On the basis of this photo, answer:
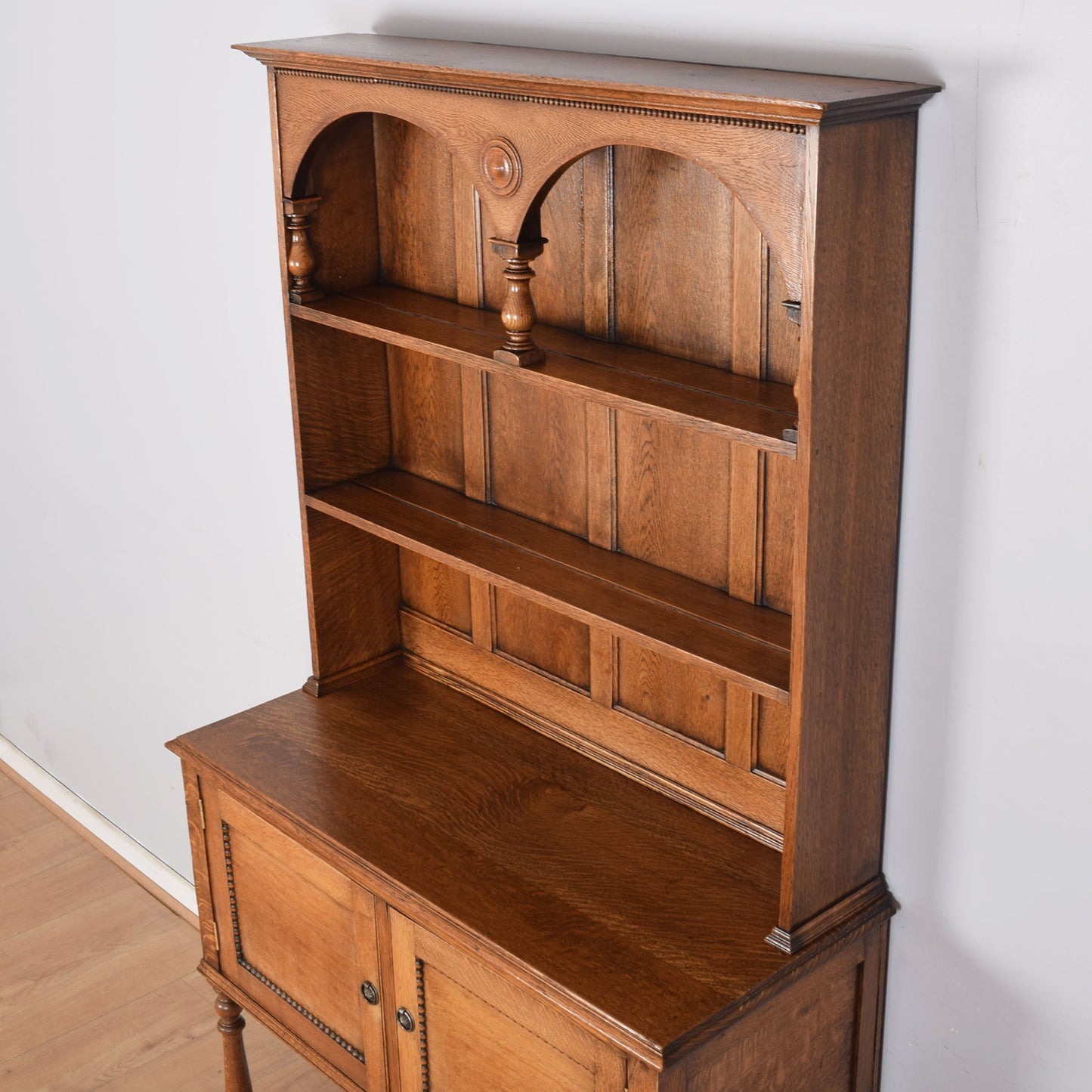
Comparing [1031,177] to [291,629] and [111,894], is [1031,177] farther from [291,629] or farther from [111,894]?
[111,894]

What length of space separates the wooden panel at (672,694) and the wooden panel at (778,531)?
0.18m

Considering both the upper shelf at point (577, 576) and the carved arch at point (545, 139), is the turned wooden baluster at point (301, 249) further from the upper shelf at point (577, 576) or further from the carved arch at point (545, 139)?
the upper shelf at point (577, 576)

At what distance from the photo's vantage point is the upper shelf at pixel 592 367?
1.53 meters

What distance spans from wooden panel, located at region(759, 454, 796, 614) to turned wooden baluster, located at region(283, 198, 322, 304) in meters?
0.77

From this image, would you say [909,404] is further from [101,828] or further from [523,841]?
[101,828]

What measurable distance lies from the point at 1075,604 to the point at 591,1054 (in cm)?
77

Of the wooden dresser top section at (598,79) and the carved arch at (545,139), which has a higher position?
the wooden dresser top section at (598,79)

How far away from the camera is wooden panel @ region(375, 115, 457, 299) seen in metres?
2.02

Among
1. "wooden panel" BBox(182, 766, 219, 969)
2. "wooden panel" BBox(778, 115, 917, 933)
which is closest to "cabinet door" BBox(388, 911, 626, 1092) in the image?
"wooden panel" BBox(778, 115, 917, 933)

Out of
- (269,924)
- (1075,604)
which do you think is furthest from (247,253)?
(1075,604)

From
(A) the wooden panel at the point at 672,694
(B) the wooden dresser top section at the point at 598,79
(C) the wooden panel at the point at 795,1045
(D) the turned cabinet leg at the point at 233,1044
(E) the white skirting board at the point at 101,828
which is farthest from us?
(E) the white skirting board at the point at 101,828

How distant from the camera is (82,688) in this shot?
137 inches

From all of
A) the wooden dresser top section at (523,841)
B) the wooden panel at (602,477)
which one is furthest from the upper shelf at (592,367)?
the wooden dresser top section at (523,841)

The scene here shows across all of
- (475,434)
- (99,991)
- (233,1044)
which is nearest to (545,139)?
(475,434)
